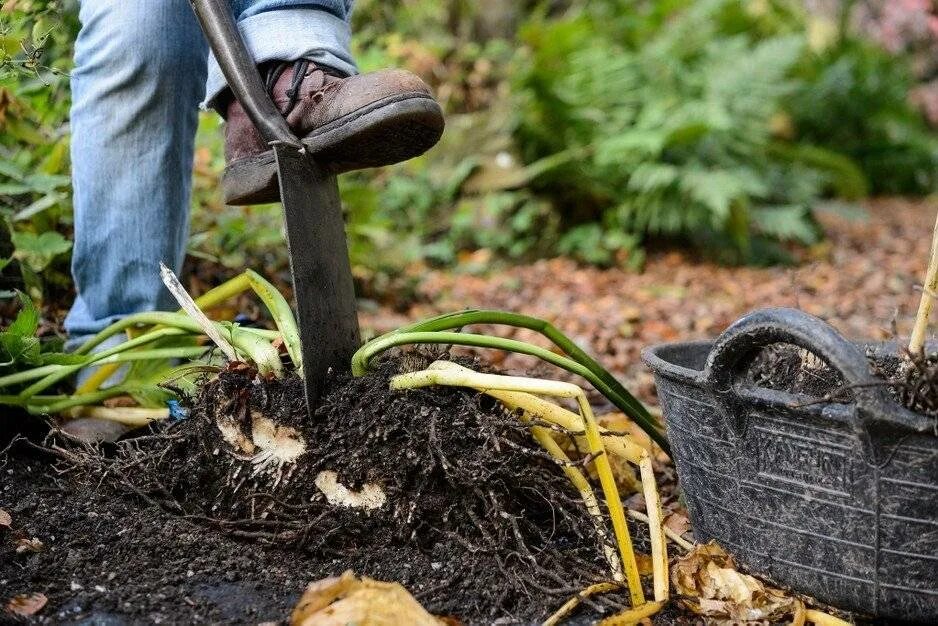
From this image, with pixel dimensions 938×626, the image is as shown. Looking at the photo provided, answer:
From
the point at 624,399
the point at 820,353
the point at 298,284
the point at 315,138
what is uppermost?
the point at 315,138

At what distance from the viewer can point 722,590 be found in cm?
138

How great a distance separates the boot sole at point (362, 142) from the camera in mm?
1558

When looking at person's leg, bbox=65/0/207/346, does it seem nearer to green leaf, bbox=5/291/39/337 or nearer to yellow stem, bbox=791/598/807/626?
green leaf, bbox=5/291/39/337

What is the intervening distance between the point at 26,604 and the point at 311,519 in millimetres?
436

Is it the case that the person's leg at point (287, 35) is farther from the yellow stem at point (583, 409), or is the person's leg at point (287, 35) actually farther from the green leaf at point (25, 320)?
the yellow stem at point (583, 409)

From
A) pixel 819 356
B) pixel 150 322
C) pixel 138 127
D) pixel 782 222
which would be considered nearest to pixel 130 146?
pixel 138 127

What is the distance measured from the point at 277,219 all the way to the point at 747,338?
2.43m

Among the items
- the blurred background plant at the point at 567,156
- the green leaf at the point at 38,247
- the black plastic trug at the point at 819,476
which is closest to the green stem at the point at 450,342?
the black plastic trug at the point at 819,476

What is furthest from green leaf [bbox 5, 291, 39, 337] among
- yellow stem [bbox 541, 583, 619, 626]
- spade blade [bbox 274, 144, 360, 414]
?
yellow stem [bbox 541, 583, 619, 626]

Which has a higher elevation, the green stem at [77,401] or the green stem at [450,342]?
the green stem at [450,342]

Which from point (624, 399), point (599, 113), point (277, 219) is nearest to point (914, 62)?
point (599, 113)

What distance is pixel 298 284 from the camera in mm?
1527

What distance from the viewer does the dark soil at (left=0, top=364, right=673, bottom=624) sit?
135 centimetres

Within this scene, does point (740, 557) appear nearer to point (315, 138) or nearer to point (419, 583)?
point (419, 583)
